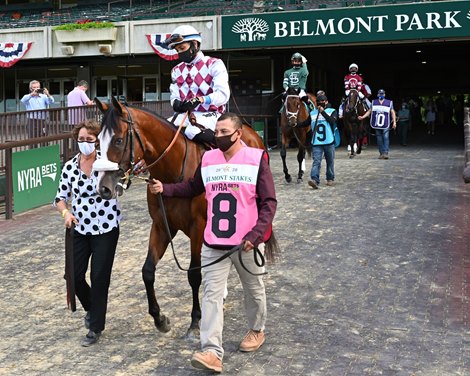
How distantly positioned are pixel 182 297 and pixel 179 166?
1.73m

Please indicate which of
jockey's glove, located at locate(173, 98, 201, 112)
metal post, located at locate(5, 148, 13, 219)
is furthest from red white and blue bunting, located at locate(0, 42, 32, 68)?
jockey's glove, located at locate(173, 98, 201, 112)

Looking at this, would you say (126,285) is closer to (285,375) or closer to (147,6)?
(285,375)

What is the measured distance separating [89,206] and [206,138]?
114cm

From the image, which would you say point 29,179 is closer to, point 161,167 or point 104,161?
point 161,167

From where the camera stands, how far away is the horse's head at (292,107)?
1400cm

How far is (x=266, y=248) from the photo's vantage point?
566 cm

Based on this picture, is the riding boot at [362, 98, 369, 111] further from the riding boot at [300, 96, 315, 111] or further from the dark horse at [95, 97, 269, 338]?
the dark horse at [95, 97, 269, 338]

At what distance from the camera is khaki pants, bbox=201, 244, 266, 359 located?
→ 4801 mm

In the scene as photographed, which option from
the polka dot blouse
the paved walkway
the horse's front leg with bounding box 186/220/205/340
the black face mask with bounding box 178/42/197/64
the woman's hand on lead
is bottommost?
the paved walkway

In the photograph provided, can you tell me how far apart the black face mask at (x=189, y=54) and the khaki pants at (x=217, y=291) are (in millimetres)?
1847

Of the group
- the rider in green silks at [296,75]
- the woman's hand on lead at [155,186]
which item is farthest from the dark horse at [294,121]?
the woman's hand on lead at [155,186]

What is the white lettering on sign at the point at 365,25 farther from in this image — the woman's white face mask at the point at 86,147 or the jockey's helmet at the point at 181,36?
the woman's white face mask at the point at 86,147

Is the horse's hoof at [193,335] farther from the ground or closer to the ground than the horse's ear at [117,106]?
closer to the ground

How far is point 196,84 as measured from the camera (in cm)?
609
